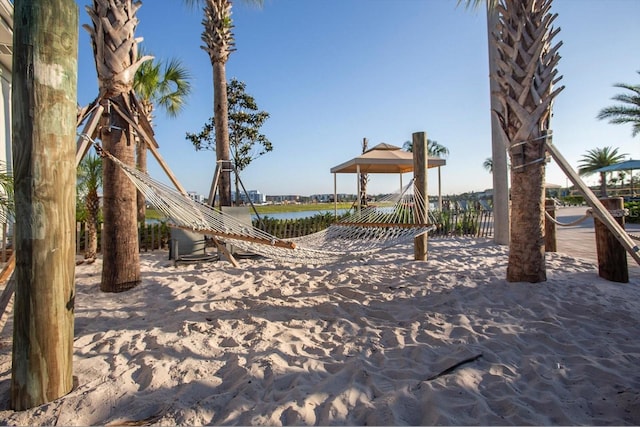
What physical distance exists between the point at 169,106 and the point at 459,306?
9.23m

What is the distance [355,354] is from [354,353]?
0.01 meters

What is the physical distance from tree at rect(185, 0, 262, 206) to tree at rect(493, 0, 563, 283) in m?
4.16

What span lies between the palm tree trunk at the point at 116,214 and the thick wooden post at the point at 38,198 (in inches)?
68.3

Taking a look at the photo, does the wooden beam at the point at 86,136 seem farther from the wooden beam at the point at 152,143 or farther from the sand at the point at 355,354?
the sand at the point at 355,354

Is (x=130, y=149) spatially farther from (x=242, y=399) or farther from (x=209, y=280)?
(x=242, y=399)

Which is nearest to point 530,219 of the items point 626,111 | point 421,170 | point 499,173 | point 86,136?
point 421,170

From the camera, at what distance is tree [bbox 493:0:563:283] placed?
268 centimetres

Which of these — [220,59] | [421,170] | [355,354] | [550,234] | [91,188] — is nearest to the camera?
[355,354]

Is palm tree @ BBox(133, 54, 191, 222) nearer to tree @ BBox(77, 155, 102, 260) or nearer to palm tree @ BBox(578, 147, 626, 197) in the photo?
tree @ BBox(77, 155, 102, 260)

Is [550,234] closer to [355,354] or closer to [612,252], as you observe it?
[612,252]

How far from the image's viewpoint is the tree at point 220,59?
18.8 feet

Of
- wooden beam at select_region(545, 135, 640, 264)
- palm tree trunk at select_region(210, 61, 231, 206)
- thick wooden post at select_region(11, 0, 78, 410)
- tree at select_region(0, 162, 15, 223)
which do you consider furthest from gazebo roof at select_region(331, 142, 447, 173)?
thick wooden post at select_region(11, 0, 78, 410)

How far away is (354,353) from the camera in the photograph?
1729 millimetres

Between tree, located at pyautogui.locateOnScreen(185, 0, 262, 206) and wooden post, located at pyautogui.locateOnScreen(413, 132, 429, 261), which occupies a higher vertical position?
tree, located at pyautogui.locateOnScreen(185, 0, 262, 206)
